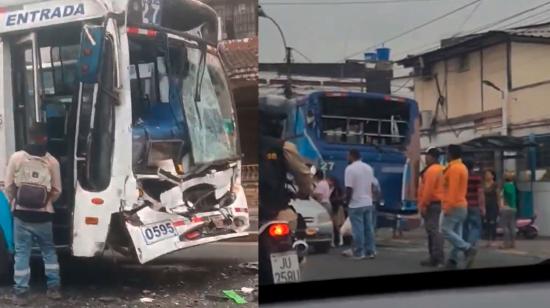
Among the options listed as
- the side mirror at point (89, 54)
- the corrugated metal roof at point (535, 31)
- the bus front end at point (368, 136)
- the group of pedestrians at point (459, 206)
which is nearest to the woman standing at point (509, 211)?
the group of pedestrians at point (459, 206)

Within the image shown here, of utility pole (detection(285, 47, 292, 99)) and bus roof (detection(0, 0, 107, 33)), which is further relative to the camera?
utility pole (detection(285, 47, 292, 99))

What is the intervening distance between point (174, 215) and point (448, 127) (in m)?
1.70

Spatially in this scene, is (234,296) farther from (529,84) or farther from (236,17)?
(529,84)

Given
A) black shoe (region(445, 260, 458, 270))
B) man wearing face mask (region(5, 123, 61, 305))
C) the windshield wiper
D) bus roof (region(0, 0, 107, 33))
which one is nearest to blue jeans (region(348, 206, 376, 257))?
black shoe (region(445, 260, 458, 270))

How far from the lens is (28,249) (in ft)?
10.7

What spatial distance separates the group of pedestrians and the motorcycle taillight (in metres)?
0.82

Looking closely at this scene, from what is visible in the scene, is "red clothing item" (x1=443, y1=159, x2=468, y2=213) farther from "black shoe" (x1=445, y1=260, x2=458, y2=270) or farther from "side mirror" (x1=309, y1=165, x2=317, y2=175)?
"side mirror" (x1=309, y1=165, x2=317, y2=175)

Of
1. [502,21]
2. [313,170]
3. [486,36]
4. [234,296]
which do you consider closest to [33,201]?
[234,296]

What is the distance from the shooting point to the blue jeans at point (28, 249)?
326cm

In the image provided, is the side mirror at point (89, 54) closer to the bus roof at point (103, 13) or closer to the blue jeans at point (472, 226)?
the bus roof at point (103, 13)

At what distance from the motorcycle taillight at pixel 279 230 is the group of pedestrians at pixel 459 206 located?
823 mm

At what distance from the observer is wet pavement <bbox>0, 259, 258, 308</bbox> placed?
3.33 meters

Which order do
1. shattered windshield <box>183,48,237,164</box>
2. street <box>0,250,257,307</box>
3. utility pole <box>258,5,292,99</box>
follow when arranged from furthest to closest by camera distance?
utility pole <box>258,5,292,99</box>, shattered windshield <box>183,48,237,164</box>, street <box>0,250,257,307</box>

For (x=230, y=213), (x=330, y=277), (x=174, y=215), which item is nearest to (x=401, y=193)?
(x=330, y=277)
